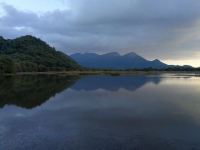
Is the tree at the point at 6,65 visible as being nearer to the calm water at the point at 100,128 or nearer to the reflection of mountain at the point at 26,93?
the reflection of mountain at the point at 26,93

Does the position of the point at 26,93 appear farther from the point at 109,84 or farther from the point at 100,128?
the point at 100,128

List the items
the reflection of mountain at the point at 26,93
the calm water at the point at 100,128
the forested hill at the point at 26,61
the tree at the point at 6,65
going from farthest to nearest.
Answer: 1. the forested hill at the point at 26,61
2. the tree at the point at 6,65
3. the reflection of mountain at the point at 26,93
4. the calm water at the point at 100,128

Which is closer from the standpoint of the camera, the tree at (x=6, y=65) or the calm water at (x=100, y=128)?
the calm water at (x=100, y=128)

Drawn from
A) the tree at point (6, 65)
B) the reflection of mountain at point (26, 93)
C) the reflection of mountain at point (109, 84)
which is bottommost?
the reflection of mountain at point (26, 93)

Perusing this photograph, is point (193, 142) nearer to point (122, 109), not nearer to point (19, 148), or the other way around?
point (19, 148)

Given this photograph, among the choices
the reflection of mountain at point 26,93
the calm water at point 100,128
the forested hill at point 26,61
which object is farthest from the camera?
the forested hill at point 26,61

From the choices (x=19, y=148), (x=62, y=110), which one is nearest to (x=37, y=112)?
(x=62, y=110)

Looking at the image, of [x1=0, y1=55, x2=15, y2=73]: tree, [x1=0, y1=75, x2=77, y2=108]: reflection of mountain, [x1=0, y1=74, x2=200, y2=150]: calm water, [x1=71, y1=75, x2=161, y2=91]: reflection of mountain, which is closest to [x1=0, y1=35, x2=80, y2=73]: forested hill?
[x1=0, y1=55, x2=15, y2=73]: tree

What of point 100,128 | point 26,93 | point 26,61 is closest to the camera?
point 100,128

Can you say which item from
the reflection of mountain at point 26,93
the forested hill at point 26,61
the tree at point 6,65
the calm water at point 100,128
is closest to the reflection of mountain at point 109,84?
the reflection of mountain at point 26,93

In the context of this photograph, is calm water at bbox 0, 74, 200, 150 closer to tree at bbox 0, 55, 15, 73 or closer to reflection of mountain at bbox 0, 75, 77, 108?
reflection of mountain at bbox 0, 75, 77, 108

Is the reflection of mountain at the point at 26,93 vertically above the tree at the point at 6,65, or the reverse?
the tree at the point at 6,65

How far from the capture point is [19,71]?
124 meters

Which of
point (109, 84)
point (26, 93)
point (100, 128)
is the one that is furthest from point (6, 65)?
point (100, 128)
